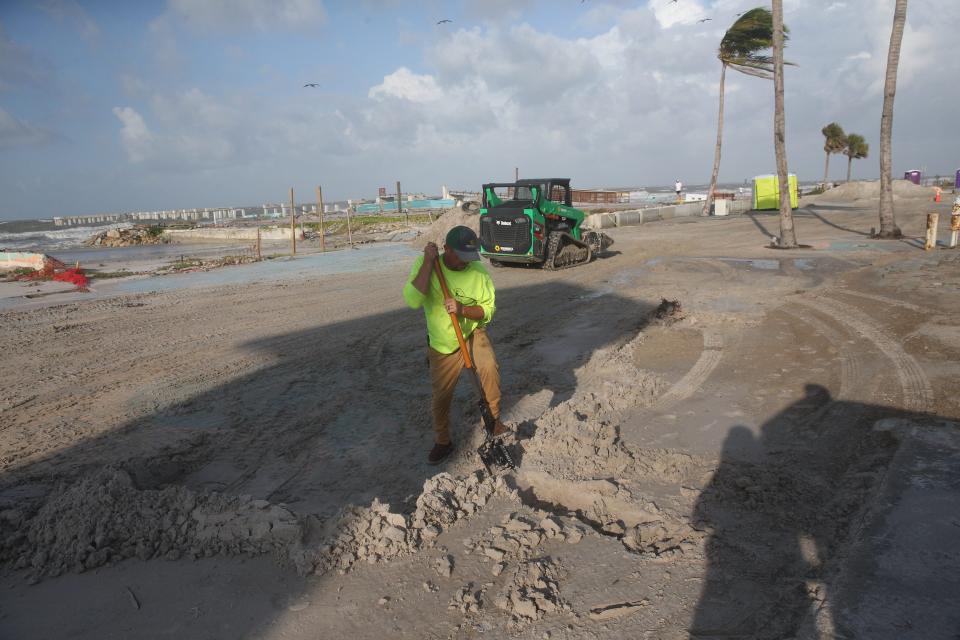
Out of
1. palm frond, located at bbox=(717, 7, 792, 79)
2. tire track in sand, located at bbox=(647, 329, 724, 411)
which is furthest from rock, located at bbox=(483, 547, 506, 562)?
palm frond, located at bbox=(717, 7, 792, 79)

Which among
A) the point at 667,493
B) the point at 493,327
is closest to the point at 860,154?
the point at 493,327

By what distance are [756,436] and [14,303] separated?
1382 centimetres

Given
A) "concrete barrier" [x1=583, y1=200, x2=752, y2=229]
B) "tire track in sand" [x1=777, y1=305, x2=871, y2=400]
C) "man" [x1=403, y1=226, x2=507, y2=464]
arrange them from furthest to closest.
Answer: "concrete barrier" [x1=583, y1=200, x2=752, y2=229], "tire track in sand" [x1=777, y1=305, x2=871, y2=400], "man" [x1=403, y1=226, x2=507, y2=464]

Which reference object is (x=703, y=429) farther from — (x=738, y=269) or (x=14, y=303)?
(x=14, y=303)

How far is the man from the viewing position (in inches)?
159

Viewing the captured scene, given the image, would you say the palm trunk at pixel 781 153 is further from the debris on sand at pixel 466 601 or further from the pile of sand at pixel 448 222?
the debris on sand at pixel 466 601

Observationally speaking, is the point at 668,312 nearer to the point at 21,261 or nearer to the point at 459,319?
the point at 459,319

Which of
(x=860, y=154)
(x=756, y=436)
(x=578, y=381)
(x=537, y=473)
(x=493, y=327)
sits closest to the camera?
(x=537, y=473)

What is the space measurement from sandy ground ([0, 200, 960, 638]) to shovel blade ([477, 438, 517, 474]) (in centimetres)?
15

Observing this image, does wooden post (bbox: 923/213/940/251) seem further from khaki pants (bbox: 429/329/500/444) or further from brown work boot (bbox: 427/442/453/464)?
brown work boot (bbox: 427/442/453/464)

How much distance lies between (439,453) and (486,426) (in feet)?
1.34

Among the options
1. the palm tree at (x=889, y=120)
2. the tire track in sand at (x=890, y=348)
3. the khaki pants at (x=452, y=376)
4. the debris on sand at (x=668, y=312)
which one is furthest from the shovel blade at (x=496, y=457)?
the palm tree at (x=889, y=120)

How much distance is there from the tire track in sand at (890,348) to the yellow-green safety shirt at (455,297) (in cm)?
340

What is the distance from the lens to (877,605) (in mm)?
2258
